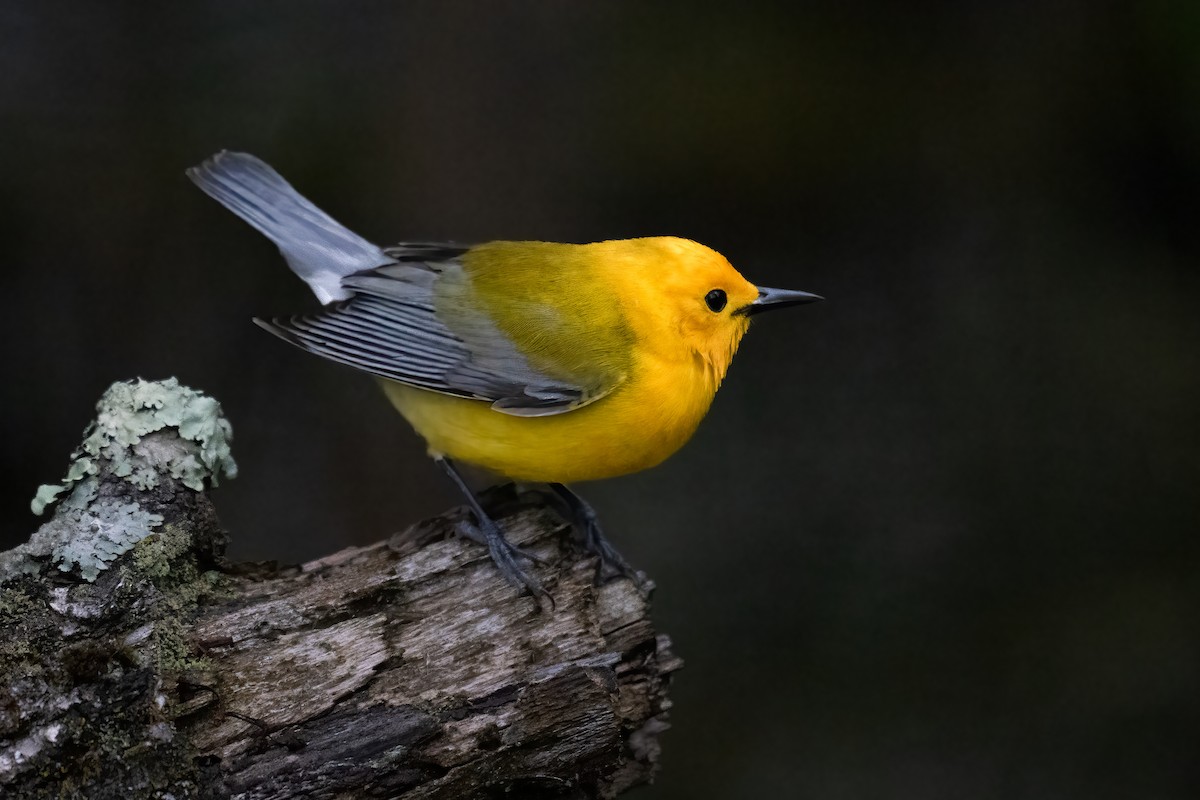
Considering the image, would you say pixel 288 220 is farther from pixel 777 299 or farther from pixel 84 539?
pixel 777 299

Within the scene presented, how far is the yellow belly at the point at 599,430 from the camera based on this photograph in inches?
132

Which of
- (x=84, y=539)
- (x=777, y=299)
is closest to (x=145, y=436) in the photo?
(x=84, y=539)

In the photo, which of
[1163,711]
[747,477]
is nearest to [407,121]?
[747,477]

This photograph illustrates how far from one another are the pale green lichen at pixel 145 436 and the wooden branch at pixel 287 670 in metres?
0.01

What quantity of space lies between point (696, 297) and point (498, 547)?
0.92 metres

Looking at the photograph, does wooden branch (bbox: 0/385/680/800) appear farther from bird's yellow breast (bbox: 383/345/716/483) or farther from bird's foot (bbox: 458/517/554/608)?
bird's yellow breast (bbox: 383/345/716/483)

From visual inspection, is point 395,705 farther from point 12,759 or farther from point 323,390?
point 323,390

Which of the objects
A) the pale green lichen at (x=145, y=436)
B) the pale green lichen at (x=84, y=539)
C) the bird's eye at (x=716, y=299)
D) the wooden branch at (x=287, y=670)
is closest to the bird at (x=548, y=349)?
the bird's eye at (x=716, y=299)

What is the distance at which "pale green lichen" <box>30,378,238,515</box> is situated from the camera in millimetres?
3023

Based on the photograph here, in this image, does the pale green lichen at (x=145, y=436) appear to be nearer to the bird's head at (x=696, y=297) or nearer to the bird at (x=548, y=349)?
the bird at (x=548, y=349)

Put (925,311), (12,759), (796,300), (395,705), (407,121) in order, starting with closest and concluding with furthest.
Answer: (12,759)
(395,705)
(796,300)
(407,121)
(925,311)

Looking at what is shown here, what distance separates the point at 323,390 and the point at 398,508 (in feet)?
1.99

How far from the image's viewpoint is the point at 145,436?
309 cm

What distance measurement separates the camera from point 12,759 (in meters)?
2.50
